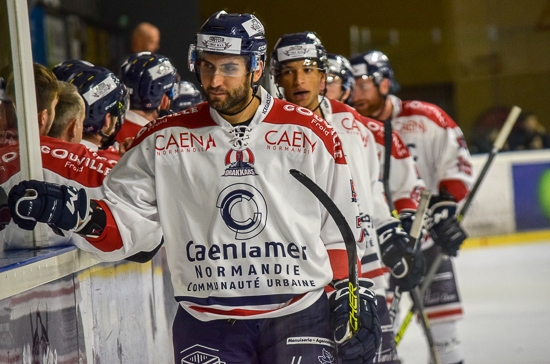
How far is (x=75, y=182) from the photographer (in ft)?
8.70

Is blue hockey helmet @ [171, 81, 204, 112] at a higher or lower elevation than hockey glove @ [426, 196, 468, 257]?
higher

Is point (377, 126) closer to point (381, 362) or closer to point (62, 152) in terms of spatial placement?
point (381, 362)

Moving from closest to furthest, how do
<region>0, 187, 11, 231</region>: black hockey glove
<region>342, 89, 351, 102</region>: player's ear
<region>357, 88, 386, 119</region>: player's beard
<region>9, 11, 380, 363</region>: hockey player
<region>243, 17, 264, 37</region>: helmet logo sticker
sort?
<region>0, 187, 11, 231</region>: black hockey glove < <region>9, 11, 380, 363</region>: hockey player < <region>243, 17, 264, 37</region>: helmet logo sticker < <region>342, 89, 351, 102</region>: player's ear < <region>357, 88, 386, 119</region>: player's beard

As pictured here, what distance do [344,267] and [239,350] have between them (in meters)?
0.31

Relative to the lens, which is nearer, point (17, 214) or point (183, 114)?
point (17, 214)

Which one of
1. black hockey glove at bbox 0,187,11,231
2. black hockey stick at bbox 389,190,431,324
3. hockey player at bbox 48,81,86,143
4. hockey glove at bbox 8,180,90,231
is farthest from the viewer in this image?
black hockey stick at bbox 389,190,431,324

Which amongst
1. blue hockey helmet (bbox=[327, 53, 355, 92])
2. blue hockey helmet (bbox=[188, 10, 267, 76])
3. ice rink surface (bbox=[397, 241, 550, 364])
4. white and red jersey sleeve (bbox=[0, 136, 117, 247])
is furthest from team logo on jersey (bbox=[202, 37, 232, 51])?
ice rink surface (bbox=[397, 241, 550, 364])

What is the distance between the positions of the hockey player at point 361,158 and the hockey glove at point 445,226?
103cm

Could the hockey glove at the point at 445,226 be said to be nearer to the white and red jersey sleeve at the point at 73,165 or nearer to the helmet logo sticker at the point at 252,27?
the white and red jersey sleeve at the point at 73,165

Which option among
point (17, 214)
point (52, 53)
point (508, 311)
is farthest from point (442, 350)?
point (52, 53)

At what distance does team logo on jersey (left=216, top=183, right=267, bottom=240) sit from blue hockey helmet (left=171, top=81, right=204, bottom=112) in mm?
2191

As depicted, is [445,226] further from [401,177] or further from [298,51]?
[298,51]

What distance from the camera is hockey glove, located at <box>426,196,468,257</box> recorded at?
4477 millimetres

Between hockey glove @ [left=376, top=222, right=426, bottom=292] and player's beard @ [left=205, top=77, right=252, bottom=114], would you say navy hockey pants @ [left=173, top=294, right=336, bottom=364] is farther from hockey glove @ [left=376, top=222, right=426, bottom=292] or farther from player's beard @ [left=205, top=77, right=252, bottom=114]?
hockey glove @ [left=376, top=222, right=426, bottom=292]
